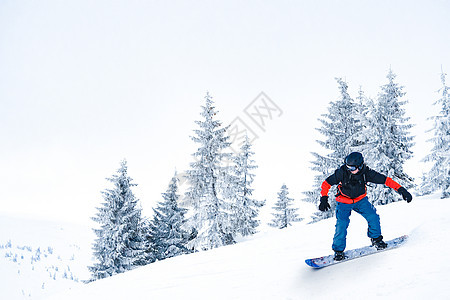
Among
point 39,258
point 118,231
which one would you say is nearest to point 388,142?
point 118,231

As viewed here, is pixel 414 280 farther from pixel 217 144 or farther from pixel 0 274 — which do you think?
pixel 0 274

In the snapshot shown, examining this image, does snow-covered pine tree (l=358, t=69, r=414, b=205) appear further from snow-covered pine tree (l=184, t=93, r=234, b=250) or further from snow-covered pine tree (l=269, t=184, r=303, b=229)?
snow-covered pine tree (l=269, t=184, r=303, b=229)

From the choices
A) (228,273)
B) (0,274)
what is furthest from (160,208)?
(228,273)

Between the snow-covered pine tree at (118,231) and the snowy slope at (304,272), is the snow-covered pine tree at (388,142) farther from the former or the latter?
the snow-covered pine tree at (118,231)

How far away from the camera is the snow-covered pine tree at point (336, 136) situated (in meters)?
24.2

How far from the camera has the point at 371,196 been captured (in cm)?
2095

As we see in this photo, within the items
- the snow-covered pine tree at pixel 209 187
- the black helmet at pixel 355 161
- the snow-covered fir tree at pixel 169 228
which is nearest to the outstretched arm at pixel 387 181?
the black helmet at pixel 355 161

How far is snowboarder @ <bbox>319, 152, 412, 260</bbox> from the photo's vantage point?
17.4 ft

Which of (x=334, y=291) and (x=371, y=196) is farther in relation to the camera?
(x=371, y=196)

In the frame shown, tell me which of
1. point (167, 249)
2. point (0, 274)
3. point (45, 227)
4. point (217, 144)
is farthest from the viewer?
point (45, 227)

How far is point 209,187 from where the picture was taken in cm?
2161

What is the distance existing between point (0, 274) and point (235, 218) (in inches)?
666

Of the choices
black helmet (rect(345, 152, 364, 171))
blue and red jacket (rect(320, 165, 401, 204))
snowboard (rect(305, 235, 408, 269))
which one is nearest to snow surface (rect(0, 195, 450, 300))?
snowboard (rect(305, 235, 408, 269))

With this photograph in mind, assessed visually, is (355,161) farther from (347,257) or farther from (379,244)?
(347,257)
